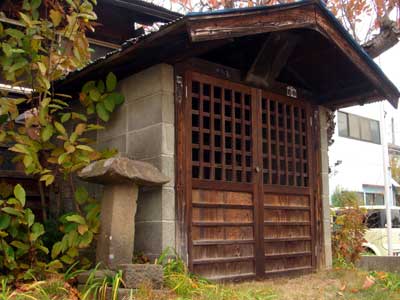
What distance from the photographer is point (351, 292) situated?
21.2ft

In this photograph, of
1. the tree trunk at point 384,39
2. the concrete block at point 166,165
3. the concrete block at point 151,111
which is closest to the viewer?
the concrete block at point 166,165

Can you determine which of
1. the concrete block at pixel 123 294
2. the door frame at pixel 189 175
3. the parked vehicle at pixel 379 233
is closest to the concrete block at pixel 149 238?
the door frame at pixel 189 175

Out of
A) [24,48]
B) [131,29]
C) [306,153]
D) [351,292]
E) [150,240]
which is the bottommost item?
[351,292]

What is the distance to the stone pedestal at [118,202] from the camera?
5496 mm

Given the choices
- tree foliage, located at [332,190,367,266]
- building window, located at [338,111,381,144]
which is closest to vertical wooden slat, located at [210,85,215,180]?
tree foliage, located at [332,190,367,266]

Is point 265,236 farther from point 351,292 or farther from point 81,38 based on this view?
point 81,38

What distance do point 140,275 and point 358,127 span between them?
2092 centimetres

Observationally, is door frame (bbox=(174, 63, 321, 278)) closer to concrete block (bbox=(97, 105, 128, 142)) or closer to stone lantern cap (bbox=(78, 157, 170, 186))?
stone lantern cap (bbox=(78, 157, 170, 186))

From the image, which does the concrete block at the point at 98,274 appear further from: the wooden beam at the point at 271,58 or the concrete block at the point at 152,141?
the wooden beam at the point at 271,58

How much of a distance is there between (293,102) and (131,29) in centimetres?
499

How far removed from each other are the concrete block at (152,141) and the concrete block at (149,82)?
18.0 inches

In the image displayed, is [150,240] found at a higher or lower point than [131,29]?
lower

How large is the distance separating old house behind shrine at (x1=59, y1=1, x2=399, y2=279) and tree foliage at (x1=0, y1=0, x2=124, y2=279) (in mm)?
330

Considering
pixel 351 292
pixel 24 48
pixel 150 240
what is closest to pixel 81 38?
pixel 24 48
